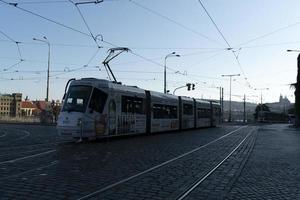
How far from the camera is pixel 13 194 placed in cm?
963

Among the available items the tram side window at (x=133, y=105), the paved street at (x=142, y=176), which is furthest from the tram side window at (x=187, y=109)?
the paved street at (x=142, y=176)

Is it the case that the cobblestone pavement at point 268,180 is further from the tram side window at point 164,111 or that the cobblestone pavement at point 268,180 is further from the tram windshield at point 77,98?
the tram side window at point 164,111

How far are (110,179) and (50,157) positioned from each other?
5109 mm

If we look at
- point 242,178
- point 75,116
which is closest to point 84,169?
point 242,178

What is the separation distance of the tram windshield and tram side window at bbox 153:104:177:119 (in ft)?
32.5

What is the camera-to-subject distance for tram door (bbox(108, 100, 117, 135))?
26250mm

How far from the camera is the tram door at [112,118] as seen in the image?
2625 cm

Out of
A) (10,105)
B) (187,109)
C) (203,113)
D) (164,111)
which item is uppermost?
(10,105)

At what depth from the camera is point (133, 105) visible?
2995cm

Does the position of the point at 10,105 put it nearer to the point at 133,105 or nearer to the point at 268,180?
the point at 133,105

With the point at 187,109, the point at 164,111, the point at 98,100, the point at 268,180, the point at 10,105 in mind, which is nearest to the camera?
the point at 268,180

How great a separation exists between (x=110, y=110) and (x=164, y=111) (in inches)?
445

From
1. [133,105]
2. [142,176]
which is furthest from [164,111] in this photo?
[142,176]

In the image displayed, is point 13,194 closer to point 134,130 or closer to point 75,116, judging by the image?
point 75,116
